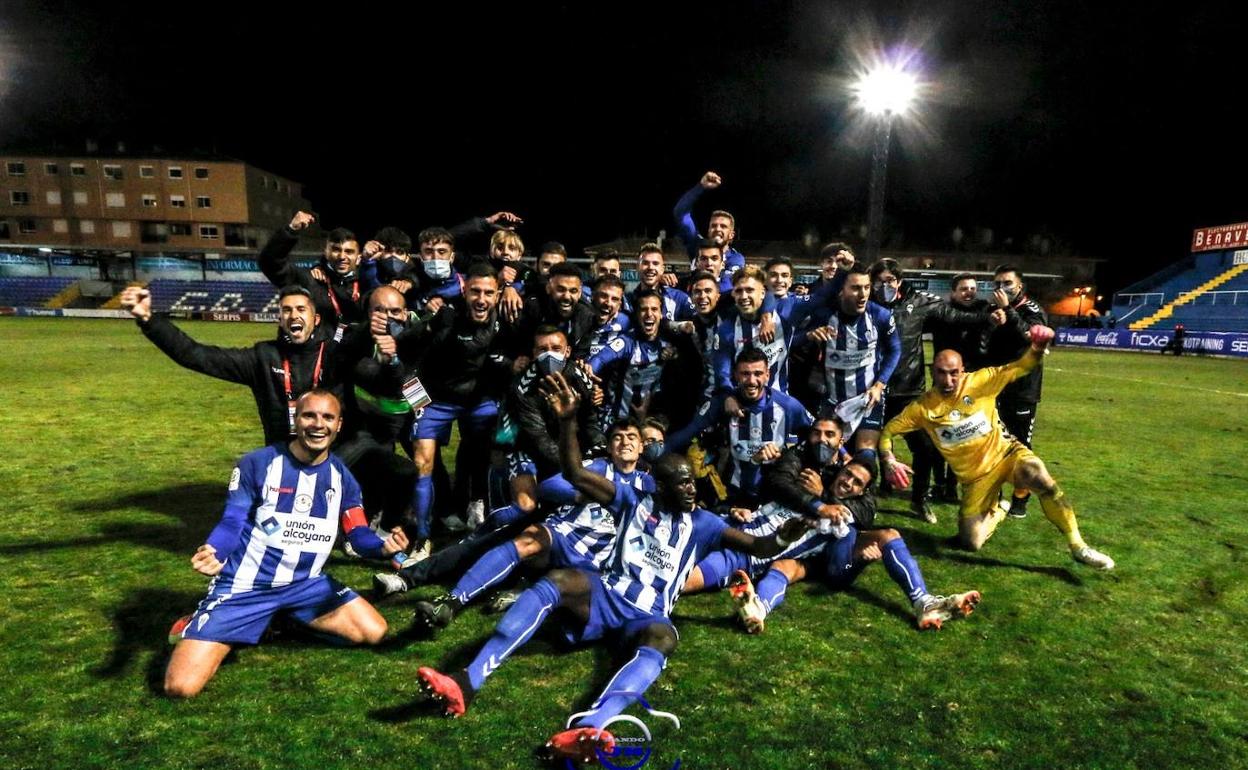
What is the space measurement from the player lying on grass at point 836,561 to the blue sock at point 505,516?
4.24ft

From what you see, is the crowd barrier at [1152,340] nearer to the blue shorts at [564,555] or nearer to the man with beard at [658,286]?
the man with beard at [658,286]

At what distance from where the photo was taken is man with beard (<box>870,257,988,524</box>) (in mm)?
6309

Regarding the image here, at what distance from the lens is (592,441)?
5332 mm

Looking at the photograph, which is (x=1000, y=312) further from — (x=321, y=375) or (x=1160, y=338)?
(x=1160, y=338)

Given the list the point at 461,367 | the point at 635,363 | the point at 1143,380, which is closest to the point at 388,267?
the point at 461,367

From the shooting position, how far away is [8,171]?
182 ft

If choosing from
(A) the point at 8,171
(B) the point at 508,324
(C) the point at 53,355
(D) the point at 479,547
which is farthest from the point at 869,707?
(A) the point at 8,171

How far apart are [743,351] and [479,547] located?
2.49 m

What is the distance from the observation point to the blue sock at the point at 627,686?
2.89 meters

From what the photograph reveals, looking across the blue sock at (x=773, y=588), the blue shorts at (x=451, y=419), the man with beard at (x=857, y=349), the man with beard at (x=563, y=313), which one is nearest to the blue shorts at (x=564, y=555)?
the blue sock at (x=773, y=588)

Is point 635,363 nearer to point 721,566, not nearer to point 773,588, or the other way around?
point 721,566

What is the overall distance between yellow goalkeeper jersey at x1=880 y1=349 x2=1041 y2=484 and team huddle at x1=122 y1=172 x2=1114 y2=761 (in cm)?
2

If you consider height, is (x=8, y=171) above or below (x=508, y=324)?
above

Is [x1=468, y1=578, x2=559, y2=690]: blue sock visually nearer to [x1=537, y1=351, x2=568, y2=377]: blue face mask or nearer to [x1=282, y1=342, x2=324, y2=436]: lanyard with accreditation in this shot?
[x1=537, y1=351, x2=568, y2=377]: blue face mask
